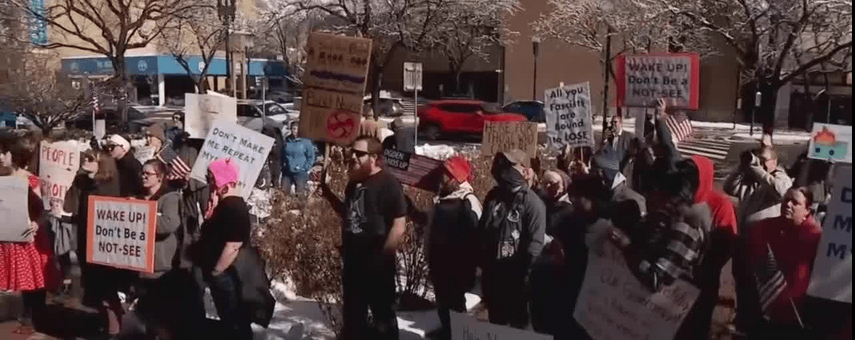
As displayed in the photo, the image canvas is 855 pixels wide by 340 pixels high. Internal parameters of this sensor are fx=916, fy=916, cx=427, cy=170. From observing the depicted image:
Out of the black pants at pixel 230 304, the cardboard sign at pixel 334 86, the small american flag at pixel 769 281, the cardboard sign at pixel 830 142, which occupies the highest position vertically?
the cardboard sign at pixel 334 86

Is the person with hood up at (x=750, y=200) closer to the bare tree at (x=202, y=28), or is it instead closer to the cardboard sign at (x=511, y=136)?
the cardboard sign at (x=511, y=136)


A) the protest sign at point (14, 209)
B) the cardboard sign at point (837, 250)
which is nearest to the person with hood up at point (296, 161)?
the protest sign at point (14, 209)

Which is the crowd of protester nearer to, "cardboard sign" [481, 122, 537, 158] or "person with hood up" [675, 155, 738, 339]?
"person with hood up" [675, 155, 738, 339]

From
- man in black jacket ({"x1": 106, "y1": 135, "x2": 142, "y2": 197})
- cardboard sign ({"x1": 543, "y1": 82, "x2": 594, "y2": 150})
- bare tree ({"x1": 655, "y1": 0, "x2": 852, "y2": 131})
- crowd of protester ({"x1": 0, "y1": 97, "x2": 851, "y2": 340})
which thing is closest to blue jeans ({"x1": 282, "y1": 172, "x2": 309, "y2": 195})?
cardboard sign ({"x1": 543, "y1": 82, "x2": 594, "y2": 150})

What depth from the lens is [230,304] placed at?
5586 millimetres

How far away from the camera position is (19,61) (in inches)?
1091

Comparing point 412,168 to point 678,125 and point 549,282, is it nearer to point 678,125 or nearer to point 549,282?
point 549,282

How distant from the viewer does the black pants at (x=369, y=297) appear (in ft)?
18.3

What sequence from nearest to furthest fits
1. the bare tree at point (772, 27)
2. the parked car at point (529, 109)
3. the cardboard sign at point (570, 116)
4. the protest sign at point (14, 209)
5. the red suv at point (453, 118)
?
1. the protest sign at point (14, 209)
2. the cardboard sign at point (570, 116)
3. the bare tree at point (772, 27)
4. the red suv at point (453, 118)
5. the parked car at point (529, 109)

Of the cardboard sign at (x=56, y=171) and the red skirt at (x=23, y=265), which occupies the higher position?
the cardboard sign at (x=56, y=171)

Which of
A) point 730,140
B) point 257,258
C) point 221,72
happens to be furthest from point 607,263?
point 221,72

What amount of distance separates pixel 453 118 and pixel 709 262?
76.4 ft

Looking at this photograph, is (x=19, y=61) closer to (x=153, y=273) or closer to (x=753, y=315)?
(x=153, y=273)

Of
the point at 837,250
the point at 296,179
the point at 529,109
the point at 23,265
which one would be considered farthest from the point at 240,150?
the point at 529,109
